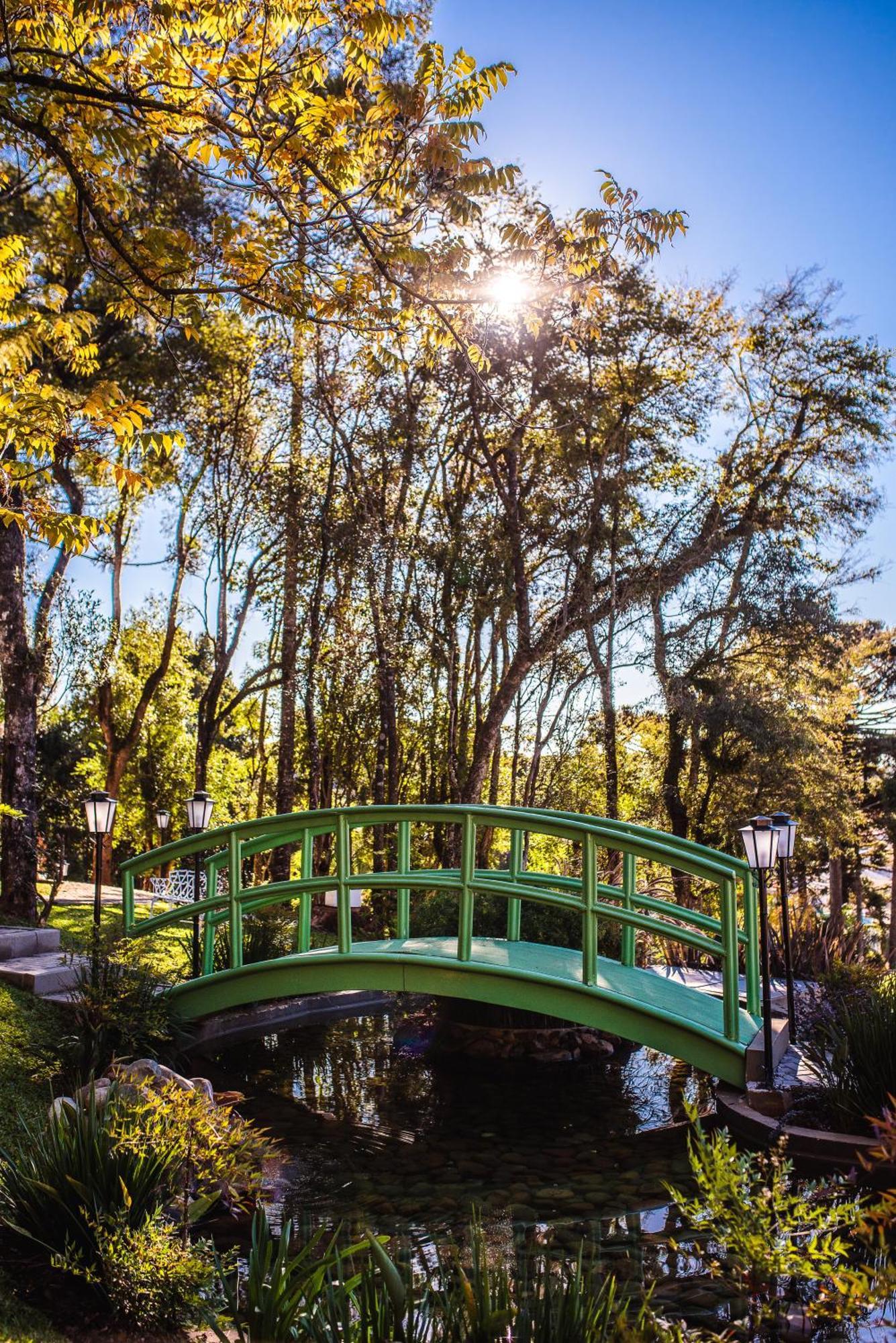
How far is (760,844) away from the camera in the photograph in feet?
24.3

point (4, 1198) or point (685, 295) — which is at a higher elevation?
point (685, 295)

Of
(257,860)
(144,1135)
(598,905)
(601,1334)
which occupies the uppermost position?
(257,860)

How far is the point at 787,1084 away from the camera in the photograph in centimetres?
705

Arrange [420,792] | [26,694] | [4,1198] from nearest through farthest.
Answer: [4,1198] → [26,694] → [420,792]

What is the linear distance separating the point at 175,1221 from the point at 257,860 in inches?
775

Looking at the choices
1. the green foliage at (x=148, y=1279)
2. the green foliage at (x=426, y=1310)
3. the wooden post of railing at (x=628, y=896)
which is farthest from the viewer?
the wooden post of railing at (x=628, y=896)

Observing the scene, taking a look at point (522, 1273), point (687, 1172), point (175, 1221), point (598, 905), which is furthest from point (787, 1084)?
point (175, 1221)

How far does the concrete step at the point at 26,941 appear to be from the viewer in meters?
10.1

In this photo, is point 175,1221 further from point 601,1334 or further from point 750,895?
point 750,895

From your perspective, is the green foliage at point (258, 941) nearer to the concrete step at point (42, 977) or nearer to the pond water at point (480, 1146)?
the pond water at point (480, 1146)

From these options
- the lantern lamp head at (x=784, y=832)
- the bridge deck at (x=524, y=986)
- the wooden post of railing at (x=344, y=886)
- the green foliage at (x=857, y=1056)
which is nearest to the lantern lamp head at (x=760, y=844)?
the lantern lamp head at (x=784, y=832)

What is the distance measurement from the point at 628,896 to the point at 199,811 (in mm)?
4862

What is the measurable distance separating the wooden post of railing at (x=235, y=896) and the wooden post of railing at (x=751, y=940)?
3.97m

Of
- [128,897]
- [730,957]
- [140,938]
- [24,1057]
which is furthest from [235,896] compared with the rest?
[730,957]
